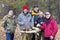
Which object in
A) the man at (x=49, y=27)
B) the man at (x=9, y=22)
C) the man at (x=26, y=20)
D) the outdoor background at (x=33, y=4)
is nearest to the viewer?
the man at (x=49, y=27)

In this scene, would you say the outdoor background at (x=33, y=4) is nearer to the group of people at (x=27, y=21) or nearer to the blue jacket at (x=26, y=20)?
the group of people at (x=27, y=21)

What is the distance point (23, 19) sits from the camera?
10000 millimetres

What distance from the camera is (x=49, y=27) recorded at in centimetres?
924

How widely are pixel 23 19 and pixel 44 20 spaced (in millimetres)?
956

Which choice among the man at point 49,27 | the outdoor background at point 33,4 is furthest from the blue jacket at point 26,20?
the outdoor background at point 33,4

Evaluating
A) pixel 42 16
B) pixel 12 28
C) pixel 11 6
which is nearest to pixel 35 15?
pixel 42 16

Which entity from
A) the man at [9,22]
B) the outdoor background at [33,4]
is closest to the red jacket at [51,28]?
the man at [9,22]

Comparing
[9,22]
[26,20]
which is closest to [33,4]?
[9,22]

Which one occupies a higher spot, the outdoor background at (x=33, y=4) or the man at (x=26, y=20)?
the outdoor background at (x=33, y=4)

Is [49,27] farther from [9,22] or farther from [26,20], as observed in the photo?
[9,22]

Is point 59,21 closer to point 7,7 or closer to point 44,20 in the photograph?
point 7,7

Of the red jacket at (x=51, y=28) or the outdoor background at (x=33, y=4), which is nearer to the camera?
the red jacket at (x=51, y=28)

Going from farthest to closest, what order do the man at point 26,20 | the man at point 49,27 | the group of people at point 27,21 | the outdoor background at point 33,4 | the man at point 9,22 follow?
the outdoor background at point 33,4, the man at point 9,22, the man at point 26,20, the group of people at point 27,21, the man at point 49,27

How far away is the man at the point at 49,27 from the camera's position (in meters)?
9.14
